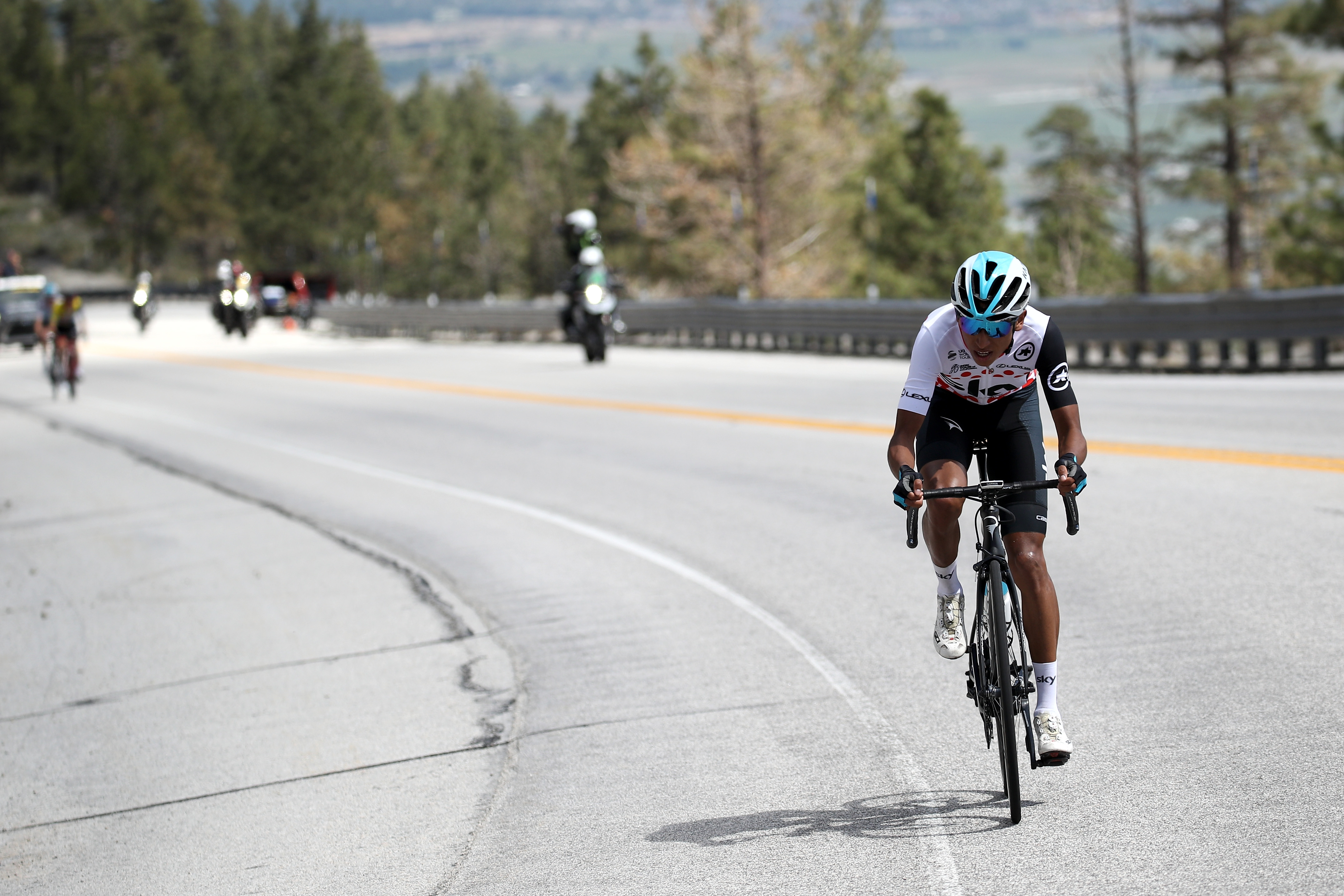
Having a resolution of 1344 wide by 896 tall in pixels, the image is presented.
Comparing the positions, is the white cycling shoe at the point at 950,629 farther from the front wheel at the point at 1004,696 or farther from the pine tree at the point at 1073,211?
the pine tree at the point at 1073,211

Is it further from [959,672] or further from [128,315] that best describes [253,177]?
[959,672]

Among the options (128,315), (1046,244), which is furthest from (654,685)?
(1046,244)

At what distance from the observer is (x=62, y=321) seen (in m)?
27.3

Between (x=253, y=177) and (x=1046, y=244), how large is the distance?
61.0 m

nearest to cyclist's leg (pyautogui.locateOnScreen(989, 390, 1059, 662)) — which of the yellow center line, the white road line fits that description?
the white road line

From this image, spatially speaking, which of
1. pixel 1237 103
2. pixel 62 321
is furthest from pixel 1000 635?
pixel 1237 103

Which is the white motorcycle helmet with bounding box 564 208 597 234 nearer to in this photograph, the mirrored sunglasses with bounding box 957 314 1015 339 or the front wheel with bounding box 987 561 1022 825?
the mirrored sunglasses with bounding box 957 314 1015 339

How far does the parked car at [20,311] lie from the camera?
4825cm

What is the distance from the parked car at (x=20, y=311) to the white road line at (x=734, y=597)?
1115 inches

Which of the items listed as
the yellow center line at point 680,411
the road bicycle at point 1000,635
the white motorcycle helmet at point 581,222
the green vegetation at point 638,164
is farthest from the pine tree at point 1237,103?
the road bicycle at point 1000,635

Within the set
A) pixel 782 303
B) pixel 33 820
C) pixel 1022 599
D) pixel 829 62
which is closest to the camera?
pixel 1022 599

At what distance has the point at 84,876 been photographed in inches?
243

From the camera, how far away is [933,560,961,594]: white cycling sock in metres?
6.32

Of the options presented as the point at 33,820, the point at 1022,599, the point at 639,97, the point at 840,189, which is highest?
the point at 639,97
